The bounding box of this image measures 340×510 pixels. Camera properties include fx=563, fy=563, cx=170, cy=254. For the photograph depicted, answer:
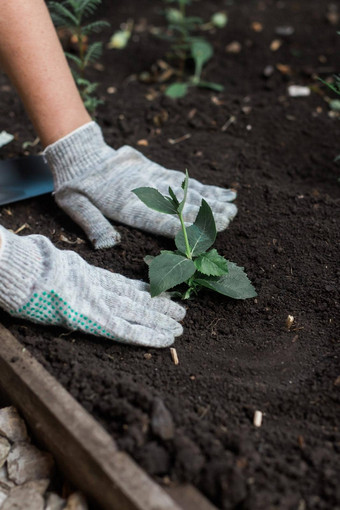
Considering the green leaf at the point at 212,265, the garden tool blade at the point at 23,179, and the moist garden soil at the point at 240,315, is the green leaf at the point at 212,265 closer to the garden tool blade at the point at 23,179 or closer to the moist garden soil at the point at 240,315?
the moist garden soil at the point at 240,315

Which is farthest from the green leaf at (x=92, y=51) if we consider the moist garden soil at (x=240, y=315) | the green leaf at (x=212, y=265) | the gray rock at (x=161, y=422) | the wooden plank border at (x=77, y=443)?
the gray rock at (x=161, y=422)

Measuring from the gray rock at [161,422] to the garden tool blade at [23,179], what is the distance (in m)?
1.19

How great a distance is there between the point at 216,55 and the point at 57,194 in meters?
1.77

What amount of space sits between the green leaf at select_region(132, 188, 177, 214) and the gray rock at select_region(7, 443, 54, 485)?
77 centimetres

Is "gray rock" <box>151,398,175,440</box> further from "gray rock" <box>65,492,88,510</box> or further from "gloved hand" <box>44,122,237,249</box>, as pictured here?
"gloved hand" <box>44,122,237,249</box>

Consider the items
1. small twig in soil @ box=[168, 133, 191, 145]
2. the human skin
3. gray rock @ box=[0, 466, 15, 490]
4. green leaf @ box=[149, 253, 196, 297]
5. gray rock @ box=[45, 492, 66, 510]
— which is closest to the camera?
gray rock @ box=[45, 492, 66, 510]

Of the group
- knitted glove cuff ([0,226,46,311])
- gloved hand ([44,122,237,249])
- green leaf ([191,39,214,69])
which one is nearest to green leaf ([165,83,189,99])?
green leaf ([191,39,214,69])

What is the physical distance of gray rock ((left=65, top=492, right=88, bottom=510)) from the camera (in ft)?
4.57

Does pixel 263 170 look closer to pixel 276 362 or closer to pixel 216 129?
pixel 216 129

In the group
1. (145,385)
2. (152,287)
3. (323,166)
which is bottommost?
(323,166)

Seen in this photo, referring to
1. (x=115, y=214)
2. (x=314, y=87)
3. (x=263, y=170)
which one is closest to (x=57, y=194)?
(x=115, y=214)

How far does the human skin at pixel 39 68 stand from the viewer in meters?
2.04

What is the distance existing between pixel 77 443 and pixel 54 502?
251 millimetres

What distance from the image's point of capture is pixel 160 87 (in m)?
3.23
